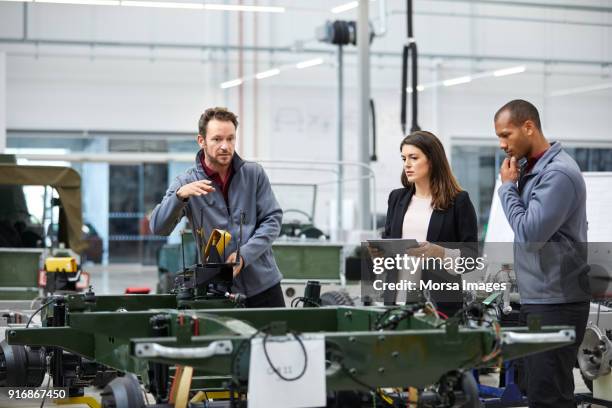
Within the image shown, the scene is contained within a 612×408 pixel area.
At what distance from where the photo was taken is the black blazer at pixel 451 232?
3.99m

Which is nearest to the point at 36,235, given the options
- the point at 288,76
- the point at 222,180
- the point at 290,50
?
the point at 222,180

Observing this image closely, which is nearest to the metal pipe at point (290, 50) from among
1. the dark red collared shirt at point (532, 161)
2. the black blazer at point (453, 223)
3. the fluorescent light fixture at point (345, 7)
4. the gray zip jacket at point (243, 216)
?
the fluorescent light fixture at point (345, 7)

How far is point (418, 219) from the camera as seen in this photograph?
412 centimetres

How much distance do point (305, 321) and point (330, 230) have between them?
10.6 metres

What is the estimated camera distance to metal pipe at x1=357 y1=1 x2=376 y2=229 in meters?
11.2

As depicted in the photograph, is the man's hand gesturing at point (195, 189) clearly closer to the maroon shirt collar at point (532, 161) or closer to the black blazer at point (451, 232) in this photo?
the black blazer at point (451, 232)

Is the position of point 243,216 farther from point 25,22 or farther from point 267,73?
point 25,22

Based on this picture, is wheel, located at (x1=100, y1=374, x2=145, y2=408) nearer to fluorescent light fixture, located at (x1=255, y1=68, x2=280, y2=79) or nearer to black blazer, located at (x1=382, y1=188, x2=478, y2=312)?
black blazer, located at (x1=382, y1=188, x2=478, y2=312)

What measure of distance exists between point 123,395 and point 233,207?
1.29 metres

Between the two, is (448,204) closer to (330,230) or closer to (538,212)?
(538,212)

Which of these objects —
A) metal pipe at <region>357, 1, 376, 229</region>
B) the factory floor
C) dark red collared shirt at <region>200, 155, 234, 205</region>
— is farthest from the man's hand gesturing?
the factory floor

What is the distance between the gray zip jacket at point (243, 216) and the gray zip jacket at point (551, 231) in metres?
1.03

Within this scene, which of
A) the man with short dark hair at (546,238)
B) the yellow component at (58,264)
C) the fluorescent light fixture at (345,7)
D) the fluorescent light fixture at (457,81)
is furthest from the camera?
the fluorescent light fixture at (457,81)

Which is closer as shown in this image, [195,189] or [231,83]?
[195,189]
